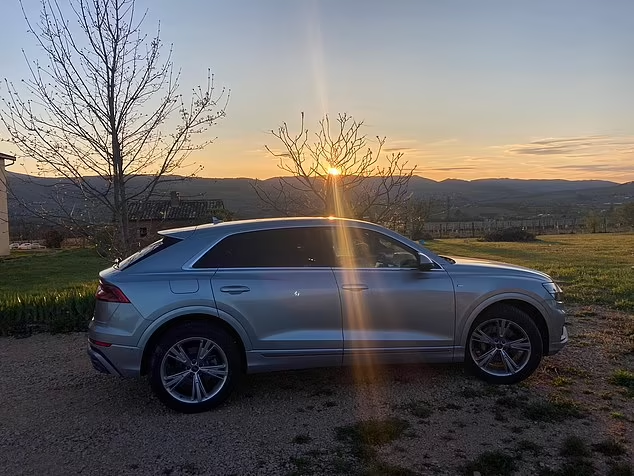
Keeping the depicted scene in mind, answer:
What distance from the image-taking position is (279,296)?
15.6ft

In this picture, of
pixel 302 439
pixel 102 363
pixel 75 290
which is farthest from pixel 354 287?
pixel 75 290

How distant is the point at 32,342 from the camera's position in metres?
7.28

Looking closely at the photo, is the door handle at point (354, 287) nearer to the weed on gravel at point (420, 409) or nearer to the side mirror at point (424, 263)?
the side mirror at point (424, 263)

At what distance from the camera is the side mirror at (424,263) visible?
16.6ft

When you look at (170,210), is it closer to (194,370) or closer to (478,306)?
(194,370)

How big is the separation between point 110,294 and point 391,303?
2.40 meters

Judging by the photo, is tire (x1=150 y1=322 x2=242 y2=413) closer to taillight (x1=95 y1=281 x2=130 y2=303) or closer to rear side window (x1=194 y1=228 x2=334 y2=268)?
taillight (x1=95 y1=281 x2=130 y2=303)

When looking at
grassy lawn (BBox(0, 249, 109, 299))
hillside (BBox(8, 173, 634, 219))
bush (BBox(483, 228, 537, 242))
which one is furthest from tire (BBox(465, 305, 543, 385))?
bush (BBox(483, 228, 537, 242))

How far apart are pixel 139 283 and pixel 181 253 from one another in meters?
0.43

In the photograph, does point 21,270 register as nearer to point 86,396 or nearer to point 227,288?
point 86,396

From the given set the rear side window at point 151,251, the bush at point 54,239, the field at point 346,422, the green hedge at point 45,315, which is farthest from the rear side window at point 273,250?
the bush at point 54,239

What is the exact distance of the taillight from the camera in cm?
461

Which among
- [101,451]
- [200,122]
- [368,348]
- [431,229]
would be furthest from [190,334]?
[431,229]

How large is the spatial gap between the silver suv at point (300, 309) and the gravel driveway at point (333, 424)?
33 centimetres
